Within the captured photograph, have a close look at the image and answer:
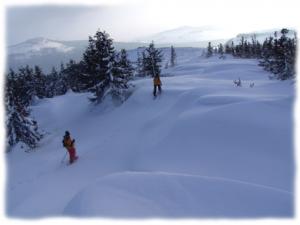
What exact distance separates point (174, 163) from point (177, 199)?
5823 millimetres

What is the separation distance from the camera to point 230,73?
114ft

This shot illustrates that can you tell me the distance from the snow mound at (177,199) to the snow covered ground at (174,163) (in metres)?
0.02

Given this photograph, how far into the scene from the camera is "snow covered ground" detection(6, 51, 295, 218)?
6723 millimetres

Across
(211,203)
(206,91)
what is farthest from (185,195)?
(206,91)

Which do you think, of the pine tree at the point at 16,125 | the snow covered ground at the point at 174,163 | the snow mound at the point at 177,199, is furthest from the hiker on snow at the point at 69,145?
the snow mound at the point at 177,199

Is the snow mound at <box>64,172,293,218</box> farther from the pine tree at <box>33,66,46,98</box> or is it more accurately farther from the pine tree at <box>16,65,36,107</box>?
the pine tree at <box>33,66,46,98</box>

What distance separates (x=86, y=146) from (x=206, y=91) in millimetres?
7722

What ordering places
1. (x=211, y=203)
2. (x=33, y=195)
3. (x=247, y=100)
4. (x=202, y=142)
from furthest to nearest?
(x=247, y=100) → (x=202, y=142) → (x=33, y=195) → (x=211, y=203)

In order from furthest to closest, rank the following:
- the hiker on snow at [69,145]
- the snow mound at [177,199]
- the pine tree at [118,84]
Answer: the pine tree at [118,84] < the hiker on snow at [69,145] < the snow mound at [177,199]

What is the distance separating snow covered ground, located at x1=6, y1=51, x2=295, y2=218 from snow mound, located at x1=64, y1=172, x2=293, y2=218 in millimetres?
20

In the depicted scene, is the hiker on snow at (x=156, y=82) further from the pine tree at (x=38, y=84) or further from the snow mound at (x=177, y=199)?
the pine tree at (x=38, y=84)

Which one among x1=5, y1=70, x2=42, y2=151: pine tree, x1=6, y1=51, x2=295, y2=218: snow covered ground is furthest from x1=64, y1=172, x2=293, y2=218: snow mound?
x1=5, y1=70, x2=42, y2=151: pine tree

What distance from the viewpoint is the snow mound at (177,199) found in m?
6.40

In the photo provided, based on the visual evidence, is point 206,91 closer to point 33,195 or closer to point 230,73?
Result: point 33,195
